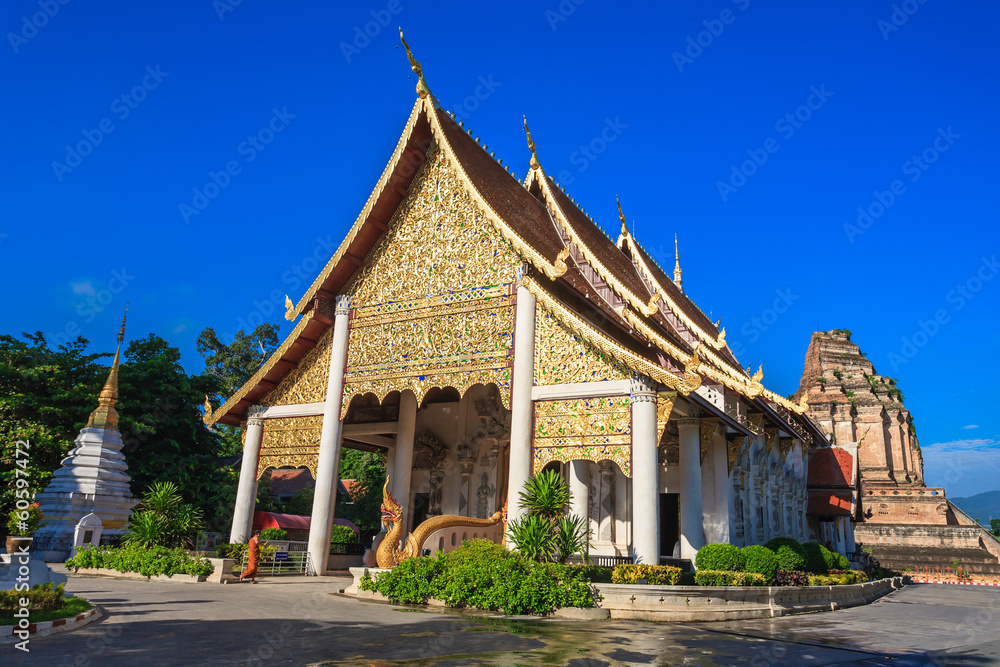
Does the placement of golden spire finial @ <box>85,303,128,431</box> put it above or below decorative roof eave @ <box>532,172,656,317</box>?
below

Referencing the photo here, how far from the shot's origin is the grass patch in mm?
5945

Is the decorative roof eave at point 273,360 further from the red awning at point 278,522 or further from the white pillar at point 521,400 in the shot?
the red awning at point 278,522

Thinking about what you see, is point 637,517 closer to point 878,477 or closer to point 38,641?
point 38,641

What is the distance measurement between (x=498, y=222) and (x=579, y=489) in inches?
201

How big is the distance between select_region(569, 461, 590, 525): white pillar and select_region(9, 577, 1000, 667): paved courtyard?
3.66 meters

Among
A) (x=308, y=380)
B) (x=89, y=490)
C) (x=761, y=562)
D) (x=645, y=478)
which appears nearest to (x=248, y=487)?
(x=308, y=380)

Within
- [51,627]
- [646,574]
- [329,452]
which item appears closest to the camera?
[51,627]

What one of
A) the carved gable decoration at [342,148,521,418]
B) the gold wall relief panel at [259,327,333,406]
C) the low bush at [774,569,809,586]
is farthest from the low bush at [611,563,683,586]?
the gold wall relief panel at [259,327,333,406]

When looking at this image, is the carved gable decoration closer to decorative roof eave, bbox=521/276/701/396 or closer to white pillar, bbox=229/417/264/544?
decorative roof eave, bbox=521/276/701/396

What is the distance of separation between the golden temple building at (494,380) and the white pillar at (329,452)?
0.03m

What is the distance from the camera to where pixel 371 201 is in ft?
47.5

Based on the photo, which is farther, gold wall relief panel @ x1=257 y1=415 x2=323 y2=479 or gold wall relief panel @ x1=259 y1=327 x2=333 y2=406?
gold wall relief panel @ x1=259 y1=327 x2=333 y2=406

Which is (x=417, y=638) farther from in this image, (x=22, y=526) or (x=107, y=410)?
(x=107, y=410)

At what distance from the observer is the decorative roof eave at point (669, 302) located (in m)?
16.9
